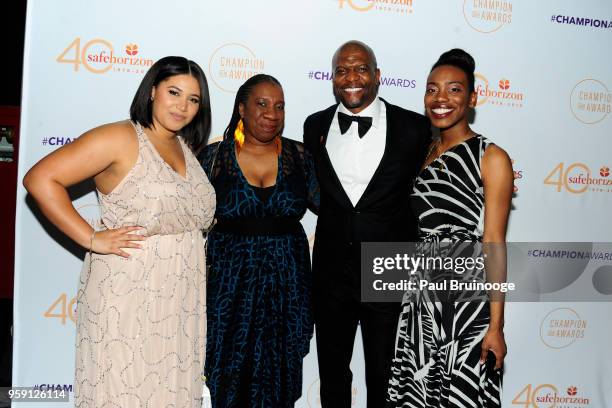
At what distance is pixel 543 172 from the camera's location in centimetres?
334

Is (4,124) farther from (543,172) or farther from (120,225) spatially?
(543,172)

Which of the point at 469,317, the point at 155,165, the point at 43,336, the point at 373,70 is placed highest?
Answer: the point at 373,70

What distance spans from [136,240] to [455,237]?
125 centimetres

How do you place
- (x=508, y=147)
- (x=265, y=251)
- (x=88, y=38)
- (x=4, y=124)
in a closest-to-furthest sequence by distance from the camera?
(x=265, y=251), (x=88, y=38), (x=508, y=147), (x=4, y=124)

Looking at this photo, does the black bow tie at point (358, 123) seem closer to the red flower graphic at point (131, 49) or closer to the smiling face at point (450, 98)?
the smiling face at point (450, 98)

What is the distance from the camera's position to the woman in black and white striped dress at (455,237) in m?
2.11

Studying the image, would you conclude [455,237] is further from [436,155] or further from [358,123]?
[358,123]

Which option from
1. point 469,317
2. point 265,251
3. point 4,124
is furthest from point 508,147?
point 4,124

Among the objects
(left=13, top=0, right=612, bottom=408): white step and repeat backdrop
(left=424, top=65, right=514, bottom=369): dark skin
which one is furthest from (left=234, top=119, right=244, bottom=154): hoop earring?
(left=424, top=65, right=514, bottom=369): dark skin

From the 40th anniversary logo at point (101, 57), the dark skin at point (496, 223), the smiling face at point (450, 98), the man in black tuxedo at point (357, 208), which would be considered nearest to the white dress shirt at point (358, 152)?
the man in black tuxedo at point (357, 208)

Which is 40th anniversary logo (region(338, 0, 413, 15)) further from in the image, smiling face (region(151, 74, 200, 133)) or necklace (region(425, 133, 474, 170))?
smiling face (region(151, 74, 200, 133))

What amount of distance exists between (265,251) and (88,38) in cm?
159

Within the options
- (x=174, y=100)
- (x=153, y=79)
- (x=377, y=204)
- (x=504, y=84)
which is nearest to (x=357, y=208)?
(x=377, y=204)

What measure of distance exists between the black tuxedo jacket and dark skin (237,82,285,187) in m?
0.28
